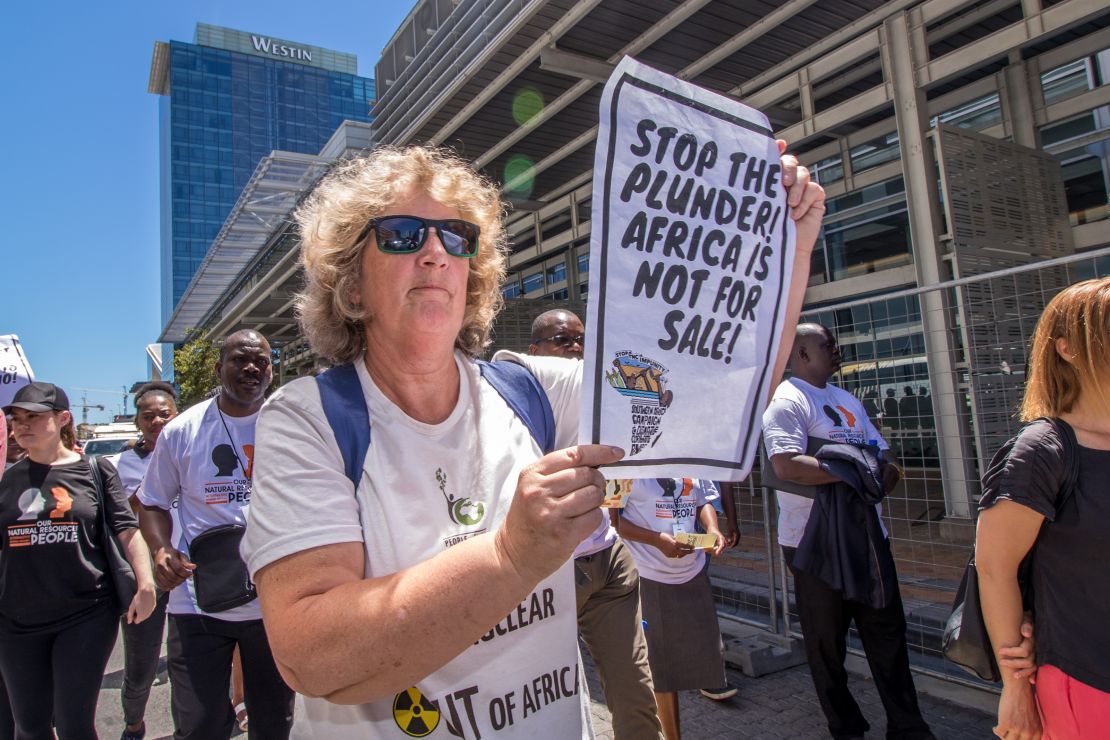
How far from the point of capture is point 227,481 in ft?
11.0

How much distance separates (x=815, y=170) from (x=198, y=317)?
32.4 m

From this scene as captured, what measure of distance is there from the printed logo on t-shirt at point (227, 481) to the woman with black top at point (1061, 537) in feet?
10.2

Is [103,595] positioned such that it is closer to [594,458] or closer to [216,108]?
[594,458]

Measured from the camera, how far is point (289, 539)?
3.78 feet

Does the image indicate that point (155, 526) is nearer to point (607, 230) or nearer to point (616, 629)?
point (616, 629)

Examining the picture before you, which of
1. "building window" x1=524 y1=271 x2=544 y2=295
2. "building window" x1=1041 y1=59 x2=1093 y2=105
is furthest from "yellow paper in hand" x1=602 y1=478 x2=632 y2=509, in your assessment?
"building window" x1=524 y1=271 x2=544 y2=295

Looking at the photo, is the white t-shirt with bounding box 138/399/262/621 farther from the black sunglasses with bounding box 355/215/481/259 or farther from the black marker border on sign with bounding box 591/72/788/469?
the black marker border on sign with bounding box 591/72/788/469

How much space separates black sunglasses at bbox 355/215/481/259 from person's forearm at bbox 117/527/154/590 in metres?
2.90

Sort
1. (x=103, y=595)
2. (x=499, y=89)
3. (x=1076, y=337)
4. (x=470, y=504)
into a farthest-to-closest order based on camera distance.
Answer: (x=499, y=89)
(x=103, y=595)
(x=1076, y=337)
(x=470, y=504)

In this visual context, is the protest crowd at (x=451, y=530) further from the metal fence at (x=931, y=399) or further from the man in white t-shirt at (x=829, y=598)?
the metal fence at (x=931, y=399)

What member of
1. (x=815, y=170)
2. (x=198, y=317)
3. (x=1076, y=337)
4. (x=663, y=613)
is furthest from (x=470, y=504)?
(x=198, y=317)

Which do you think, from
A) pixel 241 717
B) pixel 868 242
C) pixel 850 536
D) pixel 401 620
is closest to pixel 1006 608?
pixel 850 536

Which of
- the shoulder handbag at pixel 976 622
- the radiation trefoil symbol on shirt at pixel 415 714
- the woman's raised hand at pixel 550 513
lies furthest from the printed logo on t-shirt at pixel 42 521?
the shoulder handbag at pixel 976 622

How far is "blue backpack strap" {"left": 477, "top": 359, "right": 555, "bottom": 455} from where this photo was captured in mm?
1607
